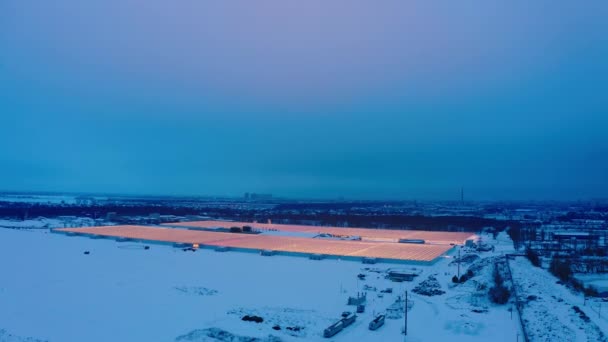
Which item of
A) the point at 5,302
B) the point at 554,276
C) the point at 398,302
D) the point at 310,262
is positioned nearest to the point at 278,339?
the point at 398,302

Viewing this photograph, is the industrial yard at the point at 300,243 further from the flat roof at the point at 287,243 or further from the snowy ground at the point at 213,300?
the snowy ground at the point at 213,300

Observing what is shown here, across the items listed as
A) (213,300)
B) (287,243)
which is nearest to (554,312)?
(213,300)

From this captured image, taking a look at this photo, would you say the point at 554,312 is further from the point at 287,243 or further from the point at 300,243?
the point at 287,243

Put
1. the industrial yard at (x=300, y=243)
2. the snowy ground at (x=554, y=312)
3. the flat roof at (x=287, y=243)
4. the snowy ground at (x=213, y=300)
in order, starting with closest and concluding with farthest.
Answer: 1. the snowy ground at (x=213, y=300)
2. the snowy ground at (x=554, y=312)
3. the industrial yard at (x=300, y=243)
4. the flat roof at (x=287, y=243)

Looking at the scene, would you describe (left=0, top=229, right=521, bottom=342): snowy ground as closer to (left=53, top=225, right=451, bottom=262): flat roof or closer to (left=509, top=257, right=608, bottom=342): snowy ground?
(left=509, top=257, right=608, bottom=342): snowy ground

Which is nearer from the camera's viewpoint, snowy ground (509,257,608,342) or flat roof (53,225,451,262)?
snowy ground (509,257,608,342)

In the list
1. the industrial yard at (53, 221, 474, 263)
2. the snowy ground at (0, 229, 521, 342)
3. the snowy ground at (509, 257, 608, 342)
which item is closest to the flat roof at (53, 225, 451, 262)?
the industrial yard at (53, 221, 474, 263)

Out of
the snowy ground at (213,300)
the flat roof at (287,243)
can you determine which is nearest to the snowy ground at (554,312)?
the snowy ground at (213,300)
